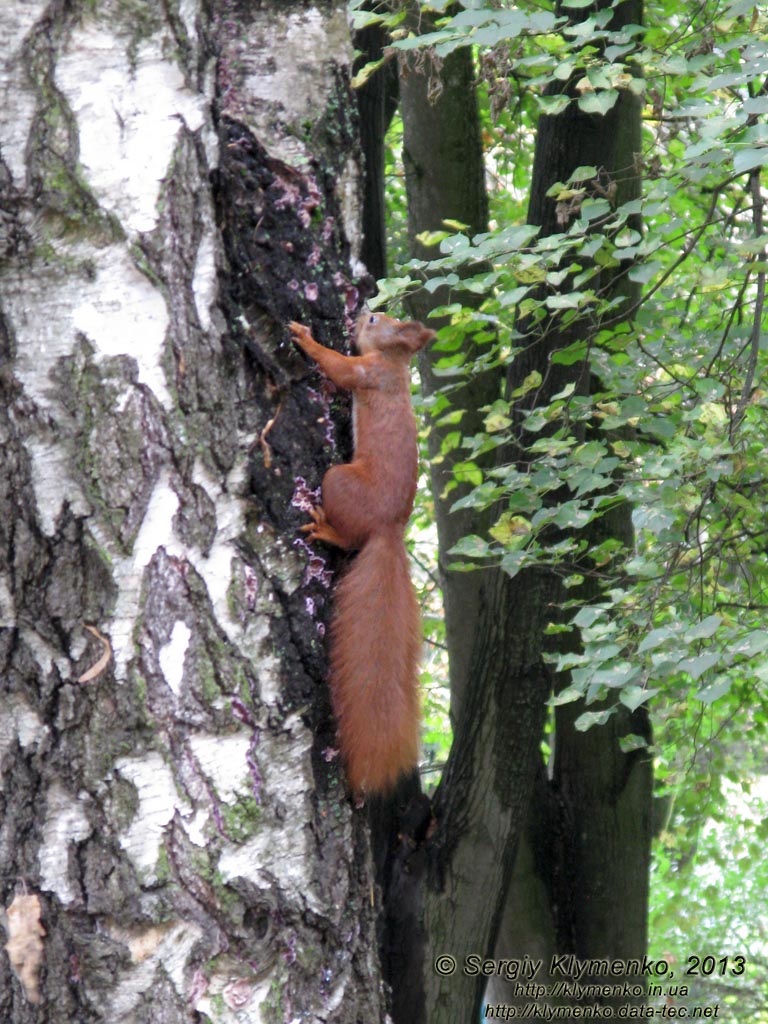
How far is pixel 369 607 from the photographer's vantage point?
191cm

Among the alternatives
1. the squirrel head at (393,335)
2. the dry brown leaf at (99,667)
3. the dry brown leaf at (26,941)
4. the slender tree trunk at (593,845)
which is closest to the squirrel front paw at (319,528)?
the dry brown leaf at (99,667)

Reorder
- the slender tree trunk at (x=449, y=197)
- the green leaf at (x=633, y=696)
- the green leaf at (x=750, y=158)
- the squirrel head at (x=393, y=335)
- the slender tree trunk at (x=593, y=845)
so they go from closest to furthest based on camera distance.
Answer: the green leaf at (x=750, y=158), the green leaf at (x=633, y=696), the squirrel head at (x=393, y=335), the slender tree trunk at (x=593, y=845), the slender tree trunk at (x=449, y=197)

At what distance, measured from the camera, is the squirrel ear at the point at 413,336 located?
3.34 metres

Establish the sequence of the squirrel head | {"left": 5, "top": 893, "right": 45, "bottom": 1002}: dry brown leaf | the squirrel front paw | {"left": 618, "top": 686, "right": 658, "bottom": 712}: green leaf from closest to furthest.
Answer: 1. {"left": 5, "top": 893, "right": 45, "bottom": 1002}: dry brown leaf
2. the squirrel front paw
3. {"left": 618, "top": 686, "right": 658, "bottom": 712}: green leaf
4. the squirrel head

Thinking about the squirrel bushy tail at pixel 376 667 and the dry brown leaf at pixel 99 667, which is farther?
the squirrel bushy tail at pixel 376 667

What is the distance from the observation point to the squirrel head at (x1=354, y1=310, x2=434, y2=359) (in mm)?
3137

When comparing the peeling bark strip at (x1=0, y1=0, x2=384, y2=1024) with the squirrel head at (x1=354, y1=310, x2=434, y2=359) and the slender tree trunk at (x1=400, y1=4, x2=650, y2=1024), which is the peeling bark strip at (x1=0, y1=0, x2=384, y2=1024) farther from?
the slender tree trunk at (x1=400, y1=4, x2=650, y2=1024)

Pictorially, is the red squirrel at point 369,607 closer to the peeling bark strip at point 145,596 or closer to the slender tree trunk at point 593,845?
the peeling bark strip at point 145,596

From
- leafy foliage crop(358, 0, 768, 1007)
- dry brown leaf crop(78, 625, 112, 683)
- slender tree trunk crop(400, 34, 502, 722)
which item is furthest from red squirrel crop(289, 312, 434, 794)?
slender tree trunk crop(400, 34, 502, 722)

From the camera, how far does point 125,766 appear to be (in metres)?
1.40

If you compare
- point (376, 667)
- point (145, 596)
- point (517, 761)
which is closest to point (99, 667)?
point (145, 596)

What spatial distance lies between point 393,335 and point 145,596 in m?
2.00

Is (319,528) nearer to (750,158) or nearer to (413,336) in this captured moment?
(750,158)

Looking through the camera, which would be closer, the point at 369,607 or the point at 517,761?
the point at 369,607
